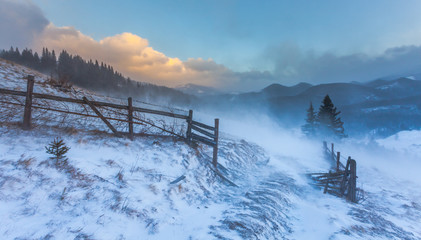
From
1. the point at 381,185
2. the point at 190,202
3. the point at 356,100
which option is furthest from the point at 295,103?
the point at 190,202

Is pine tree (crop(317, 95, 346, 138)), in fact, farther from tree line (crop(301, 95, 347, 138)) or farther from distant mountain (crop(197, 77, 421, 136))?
distant mountain (crop(197, 77, 421, 136))

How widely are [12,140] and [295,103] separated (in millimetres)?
116311

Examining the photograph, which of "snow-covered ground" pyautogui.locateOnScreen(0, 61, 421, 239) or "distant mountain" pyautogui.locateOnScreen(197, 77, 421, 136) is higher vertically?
"distant mountain" pyautogui.locateOnScreen(197, 77, 421, 136)

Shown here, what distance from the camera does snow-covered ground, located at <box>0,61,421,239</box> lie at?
4414mm

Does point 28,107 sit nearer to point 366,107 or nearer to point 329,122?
point 329,122

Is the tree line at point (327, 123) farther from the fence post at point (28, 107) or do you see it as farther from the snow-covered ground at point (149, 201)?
the fence post at point (28, 107)

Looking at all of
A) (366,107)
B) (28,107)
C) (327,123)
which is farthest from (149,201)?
(366,107)

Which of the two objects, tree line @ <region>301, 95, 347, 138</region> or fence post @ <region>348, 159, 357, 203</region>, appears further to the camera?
tree line @ <region>301, 95, 347, 138</region>

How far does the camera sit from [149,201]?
5895mm

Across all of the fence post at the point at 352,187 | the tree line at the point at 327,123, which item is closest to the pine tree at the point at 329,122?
the tree line at the point at 327,123

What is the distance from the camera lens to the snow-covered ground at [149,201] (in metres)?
4.41

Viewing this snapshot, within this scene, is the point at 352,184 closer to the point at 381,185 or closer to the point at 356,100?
the point at 381,185

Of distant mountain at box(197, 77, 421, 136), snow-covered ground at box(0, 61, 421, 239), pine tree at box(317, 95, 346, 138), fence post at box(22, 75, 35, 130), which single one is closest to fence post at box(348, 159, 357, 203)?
snow-covered ground at box(0, 61, 421, 239)

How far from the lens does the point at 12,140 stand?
6059mm
